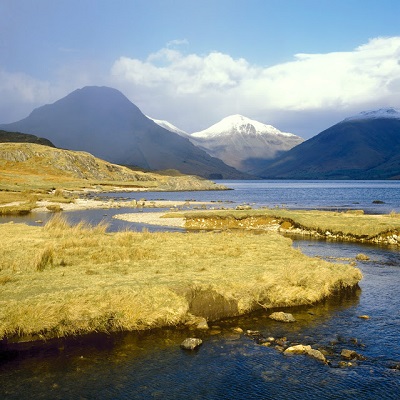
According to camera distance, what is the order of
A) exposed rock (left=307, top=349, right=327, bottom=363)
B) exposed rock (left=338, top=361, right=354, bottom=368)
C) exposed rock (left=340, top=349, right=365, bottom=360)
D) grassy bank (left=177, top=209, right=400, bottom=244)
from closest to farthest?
exposed rock (left=338, top=361, right=354, bottom=368)
exposed rock (left=307, top=349, right=327, bottom=363)
exposed rock (left=340, top=349, right=365, bottom=360)
grassy bank (left=177, top=209, right=400, bottom=244)

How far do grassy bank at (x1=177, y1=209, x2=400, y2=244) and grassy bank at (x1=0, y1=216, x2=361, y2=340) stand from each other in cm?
1654

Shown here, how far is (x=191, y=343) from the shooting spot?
1716 centimetres

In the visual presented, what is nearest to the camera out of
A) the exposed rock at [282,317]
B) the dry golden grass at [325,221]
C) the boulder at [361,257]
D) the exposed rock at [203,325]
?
the exposed rock at [203,325]

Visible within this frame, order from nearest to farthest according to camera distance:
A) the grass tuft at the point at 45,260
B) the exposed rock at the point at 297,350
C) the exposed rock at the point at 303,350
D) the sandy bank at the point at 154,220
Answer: the exposed rock at the point at 303,350 < the exposed rock at the point at 297,350 < the grass tuft at the point at 45,260 < the sandy bank at the point at 154,220

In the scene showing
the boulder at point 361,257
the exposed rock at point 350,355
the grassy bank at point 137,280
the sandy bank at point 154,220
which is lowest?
the sandy bank at point 154,220

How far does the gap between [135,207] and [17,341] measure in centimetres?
7831

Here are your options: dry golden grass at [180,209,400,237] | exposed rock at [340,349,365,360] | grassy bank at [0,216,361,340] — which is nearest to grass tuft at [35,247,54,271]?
grassy bank at [0,216,361,340]

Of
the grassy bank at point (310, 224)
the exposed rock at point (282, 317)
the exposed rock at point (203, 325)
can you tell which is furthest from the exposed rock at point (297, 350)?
the grassy bank at point (310, 224)

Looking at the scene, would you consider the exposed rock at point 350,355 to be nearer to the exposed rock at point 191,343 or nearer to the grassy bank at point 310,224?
the exposed rock at point 191,343

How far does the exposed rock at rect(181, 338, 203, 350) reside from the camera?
55.8 feet

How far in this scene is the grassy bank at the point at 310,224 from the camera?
4566cm

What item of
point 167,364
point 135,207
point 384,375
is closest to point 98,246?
point 167,364

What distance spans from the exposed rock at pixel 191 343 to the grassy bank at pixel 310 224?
3229cm

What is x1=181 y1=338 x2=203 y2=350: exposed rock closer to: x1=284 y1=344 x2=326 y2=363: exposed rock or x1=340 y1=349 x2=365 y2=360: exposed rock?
x1=284 y1=344 x2=326 y2=363: exposed rock
